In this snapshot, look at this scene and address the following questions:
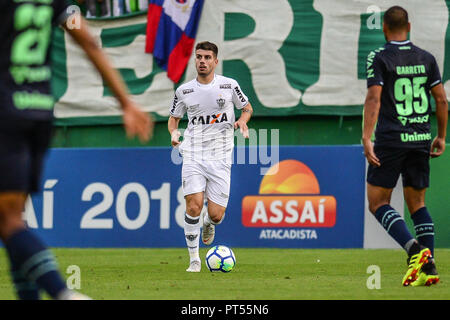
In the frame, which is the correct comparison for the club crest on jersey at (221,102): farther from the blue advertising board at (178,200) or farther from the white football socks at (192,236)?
the blue advertising board at (178,200)

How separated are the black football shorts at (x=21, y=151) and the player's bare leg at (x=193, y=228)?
510 centimetres

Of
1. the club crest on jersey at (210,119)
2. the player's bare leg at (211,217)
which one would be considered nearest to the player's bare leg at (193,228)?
the player's bare leg at (211,217)

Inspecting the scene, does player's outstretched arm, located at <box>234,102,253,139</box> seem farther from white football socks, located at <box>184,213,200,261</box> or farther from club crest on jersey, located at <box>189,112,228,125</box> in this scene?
white football socks, located at <box>184,213,200,261</box>

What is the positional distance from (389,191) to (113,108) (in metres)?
A: 8.97

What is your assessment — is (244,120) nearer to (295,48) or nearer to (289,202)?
(289,202)

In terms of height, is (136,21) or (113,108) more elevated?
(136,21)

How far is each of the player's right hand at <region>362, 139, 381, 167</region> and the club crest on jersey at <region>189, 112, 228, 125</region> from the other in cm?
279

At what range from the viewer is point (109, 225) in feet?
44.1

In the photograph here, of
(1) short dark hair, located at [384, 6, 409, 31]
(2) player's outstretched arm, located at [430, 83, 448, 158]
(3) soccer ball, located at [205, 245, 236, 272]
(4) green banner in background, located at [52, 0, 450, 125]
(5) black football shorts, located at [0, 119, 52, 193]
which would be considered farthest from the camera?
(4) green banner in background, located at [52, 0, 450, 125]

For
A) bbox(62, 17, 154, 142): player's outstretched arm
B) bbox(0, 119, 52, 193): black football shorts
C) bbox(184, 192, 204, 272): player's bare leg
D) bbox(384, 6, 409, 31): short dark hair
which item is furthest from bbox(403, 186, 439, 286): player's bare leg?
bbox(0, 119, 52, 193): black football shorts

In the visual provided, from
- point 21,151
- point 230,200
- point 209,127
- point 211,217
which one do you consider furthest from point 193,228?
point 21,151

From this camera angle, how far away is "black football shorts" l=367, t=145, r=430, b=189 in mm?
7277
